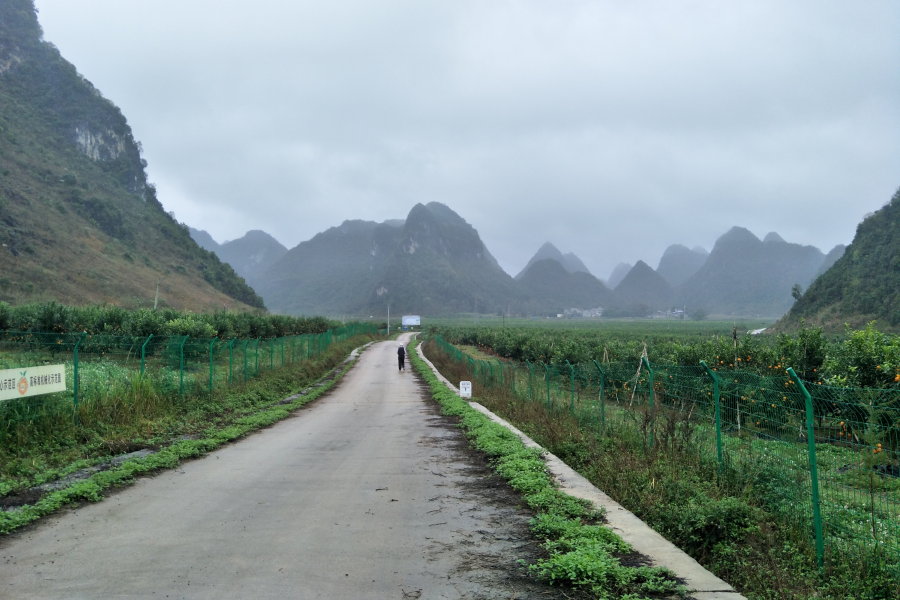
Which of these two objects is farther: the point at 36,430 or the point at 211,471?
the point at 36,430

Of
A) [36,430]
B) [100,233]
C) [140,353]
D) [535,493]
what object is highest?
[100,233]

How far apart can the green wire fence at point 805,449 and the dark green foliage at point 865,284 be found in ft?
166

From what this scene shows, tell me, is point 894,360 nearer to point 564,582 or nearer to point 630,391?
point 630,391

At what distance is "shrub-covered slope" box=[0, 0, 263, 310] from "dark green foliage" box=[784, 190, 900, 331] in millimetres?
69437

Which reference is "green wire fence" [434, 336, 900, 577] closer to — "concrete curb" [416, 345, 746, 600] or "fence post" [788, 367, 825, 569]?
"fence post" [788, 367, 825, 569]

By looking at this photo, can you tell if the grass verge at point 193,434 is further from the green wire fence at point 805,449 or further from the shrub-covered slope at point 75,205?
the shrub-covered slope at point 75,205

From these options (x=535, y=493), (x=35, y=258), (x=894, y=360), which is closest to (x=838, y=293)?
(x=894, y=360)

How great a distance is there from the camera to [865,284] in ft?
202

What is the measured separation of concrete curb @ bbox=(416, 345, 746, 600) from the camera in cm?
443

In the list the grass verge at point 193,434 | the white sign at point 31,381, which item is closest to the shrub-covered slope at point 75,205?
the grass verge at point 193,434

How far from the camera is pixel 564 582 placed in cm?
463

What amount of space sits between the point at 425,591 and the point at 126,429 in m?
8.40

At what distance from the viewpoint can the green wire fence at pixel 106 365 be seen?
9.97 m

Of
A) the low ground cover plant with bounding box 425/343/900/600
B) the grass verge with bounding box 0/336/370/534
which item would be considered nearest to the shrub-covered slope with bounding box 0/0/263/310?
the grass verge with bounding box 0/336/370/534
